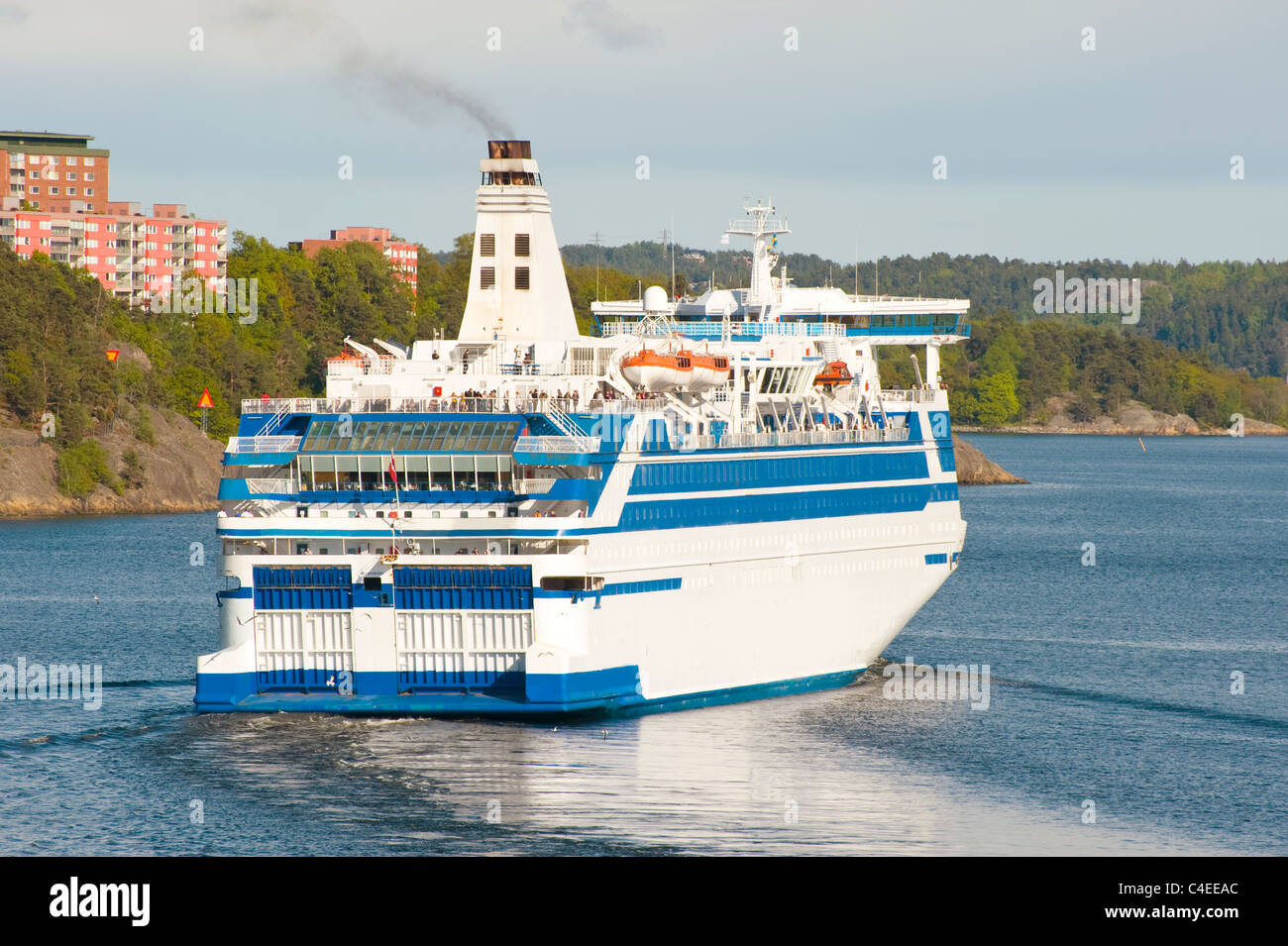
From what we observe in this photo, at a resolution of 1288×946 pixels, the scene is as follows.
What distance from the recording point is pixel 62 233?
174625 millimetres

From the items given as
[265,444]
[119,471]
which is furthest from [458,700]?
[119,471]

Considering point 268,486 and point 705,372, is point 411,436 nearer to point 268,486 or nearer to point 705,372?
point 268,486

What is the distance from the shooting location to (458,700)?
46.8 meters

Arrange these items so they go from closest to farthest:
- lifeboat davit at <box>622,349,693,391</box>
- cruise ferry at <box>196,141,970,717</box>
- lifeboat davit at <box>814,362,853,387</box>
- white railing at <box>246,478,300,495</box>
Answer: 1. cruise ferry at <box>196,141,970,717</box>
2. white railing at <box>246,478,300,495</box>
3. lifeboat davit at <box>622,349,693,391</box>
4. lifeboat davit at <box>814,362,853,387</box>

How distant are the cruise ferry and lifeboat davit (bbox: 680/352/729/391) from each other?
0.42 feet

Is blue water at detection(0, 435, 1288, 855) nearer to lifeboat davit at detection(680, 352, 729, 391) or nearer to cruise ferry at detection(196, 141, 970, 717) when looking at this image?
cruise ferry at detection(196, 141, 970, 717)

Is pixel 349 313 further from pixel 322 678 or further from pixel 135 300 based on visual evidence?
pixel 322 678

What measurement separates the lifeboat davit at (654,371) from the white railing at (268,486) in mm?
9110

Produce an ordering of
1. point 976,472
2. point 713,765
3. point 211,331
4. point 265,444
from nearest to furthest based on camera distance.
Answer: point 713,765 → point 265,444 → point 211,331 → point 976,472

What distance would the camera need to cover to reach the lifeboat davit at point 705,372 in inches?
2066

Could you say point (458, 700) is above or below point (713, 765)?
above

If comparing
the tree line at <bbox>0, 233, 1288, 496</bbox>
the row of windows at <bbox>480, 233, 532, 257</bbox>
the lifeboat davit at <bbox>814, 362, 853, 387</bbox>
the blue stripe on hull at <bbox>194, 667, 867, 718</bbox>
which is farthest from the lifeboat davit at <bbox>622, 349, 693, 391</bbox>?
the tree line at <bbox>0, 233, 1288, 496</bbox>

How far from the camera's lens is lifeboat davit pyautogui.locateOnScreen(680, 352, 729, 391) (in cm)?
5247

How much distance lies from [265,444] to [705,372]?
11.8 m
